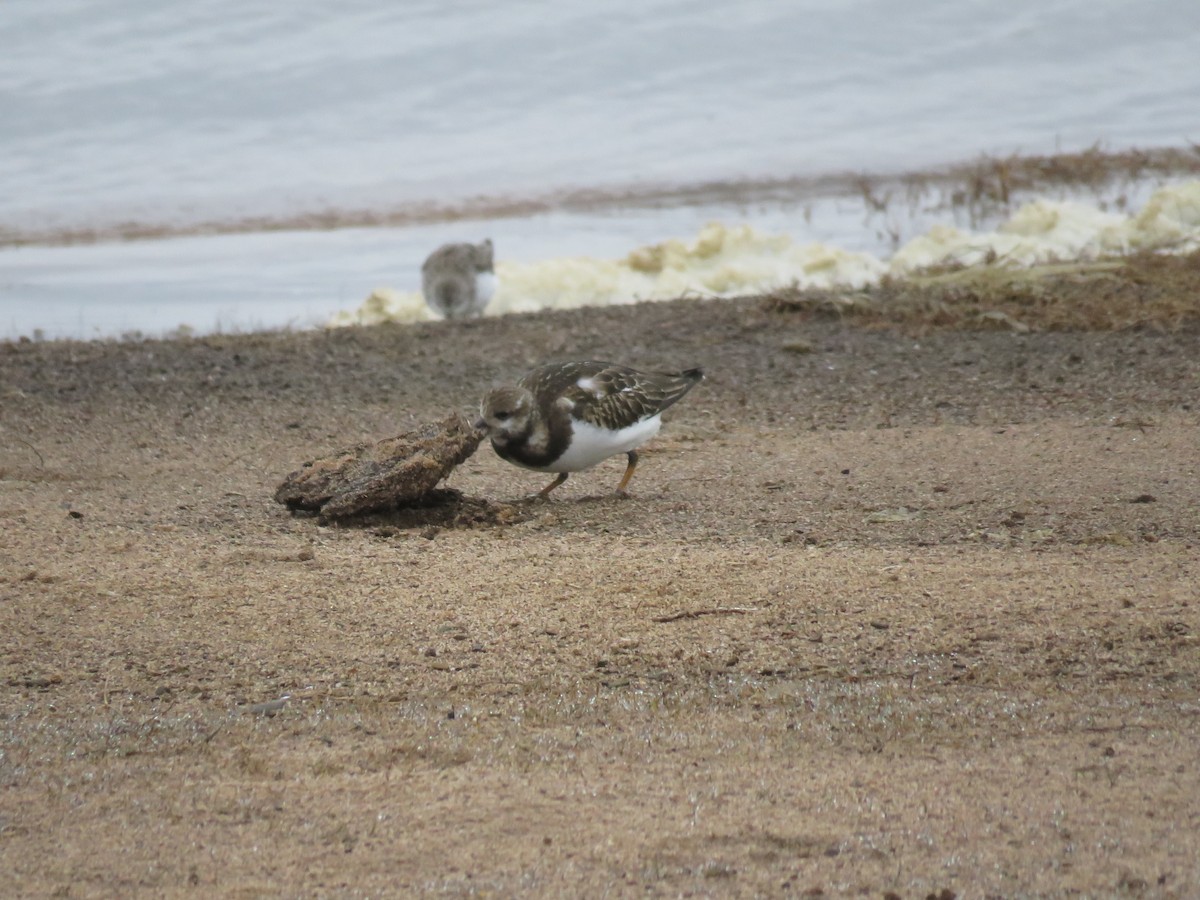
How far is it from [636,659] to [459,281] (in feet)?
22.3

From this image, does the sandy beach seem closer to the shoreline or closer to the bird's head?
the bird's head

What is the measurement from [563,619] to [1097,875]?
1908mm

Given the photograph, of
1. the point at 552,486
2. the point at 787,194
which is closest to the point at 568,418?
the point at 552,486

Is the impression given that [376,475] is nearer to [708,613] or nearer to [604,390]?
[604,390]

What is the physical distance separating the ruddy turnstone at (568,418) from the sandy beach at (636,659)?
0.21m

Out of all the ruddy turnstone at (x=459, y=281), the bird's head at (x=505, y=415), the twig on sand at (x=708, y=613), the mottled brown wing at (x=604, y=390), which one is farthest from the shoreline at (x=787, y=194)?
the twig on sand at (x=708, y=613)

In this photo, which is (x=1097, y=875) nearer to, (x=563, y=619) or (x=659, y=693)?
(x=659, y=693)

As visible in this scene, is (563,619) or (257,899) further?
(563,619)

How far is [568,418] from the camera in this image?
6.04m

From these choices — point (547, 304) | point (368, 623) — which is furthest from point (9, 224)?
point (368, 623)

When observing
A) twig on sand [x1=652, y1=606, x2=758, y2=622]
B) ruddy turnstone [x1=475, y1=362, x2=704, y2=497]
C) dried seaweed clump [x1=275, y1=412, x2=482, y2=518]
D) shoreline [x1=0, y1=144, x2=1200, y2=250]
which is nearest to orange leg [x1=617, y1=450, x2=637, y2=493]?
ruddy turnstone [x1=475, y1=362, x2=704, y2=497]

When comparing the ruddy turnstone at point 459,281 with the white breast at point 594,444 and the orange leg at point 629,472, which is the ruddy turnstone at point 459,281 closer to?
the orange leg at point 629,472

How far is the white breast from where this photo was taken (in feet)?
19.9

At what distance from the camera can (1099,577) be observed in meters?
4.70
